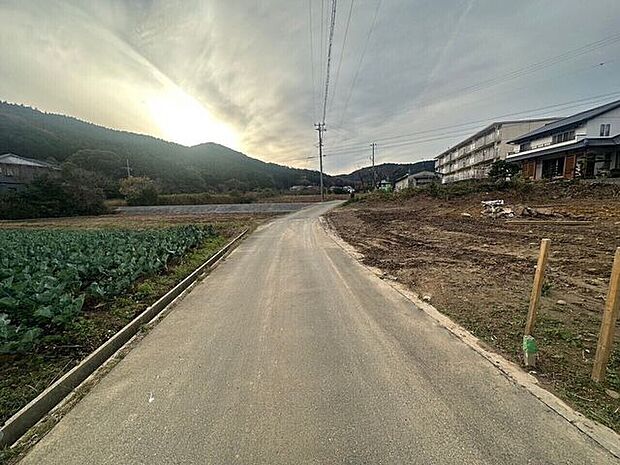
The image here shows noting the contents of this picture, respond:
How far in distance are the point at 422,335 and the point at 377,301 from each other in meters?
1.30

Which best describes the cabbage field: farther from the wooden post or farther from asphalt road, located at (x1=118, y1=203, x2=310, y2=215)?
asphalt road, located at (x1=118, y1=203, x2=310, y2=215)

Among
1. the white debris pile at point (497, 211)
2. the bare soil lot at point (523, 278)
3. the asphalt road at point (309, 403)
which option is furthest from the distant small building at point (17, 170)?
the white debris pile at point (497, 211)

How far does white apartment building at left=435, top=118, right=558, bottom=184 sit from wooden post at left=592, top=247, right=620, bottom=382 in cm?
4025

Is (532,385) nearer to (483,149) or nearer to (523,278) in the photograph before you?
(523,278)

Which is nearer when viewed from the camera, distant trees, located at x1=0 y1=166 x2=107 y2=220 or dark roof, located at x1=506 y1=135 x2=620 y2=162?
dark roof, located at x1=506 y1=135 x2=620 y2=162

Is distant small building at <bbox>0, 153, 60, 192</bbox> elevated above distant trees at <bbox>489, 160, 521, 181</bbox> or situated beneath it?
elevated above

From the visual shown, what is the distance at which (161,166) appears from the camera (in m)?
67.1

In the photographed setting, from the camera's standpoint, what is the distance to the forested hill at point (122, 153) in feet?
198

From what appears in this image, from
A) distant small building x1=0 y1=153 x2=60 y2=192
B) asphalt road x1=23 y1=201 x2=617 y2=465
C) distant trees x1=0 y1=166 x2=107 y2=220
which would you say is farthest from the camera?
distant small building x1=0 y1=153 x2=60 y2=192

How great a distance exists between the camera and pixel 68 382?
279 cm

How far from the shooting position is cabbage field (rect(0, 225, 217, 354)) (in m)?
3.48

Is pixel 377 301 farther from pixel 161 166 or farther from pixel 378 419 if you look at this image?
pixel 161 166

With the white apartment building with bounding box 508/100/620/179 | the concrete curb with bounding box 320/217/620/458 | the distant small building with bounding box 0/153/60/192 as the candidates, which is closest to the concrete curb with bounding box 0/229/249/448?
the concrete curb with bounding box 320/217/620/458

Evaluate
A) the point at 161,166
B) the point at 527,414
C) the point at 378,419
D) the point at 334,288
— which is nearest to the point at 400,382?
the point at 378,419
